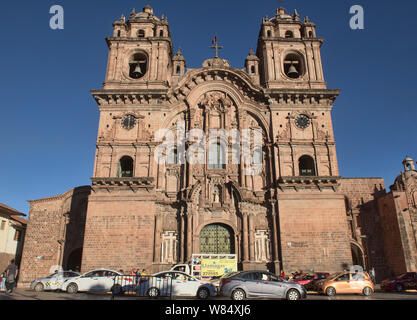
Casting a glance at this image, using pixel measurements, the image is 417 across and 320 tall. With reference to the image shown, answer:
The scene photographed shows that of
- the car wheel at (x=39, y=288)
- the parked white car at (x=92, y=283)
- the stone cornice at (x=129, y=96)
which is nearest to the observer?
the parked white car at (x=92, y=283)

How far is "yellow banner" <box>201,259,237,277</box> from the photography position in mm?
19516

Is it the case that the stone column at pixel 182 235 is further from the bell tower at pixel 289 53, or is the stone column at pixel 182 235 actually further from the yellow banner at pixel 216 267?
the bell tower at pixel 289 53

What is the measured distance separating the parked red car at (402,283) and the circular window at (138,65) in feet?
81.0

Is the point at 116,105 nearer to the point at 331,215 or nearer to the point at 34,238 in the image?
the point at 34,238

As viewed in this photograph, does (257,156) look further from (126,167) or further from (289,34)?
(289,34)

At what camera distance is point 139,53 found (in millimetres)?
29875

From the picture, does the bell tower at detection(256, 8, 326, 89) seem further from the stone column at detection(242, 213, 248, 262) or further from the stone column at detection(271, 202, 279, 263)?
the stone column at detection(242, 213, 248, 262)

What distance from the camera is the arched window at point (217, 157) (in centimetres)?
2605

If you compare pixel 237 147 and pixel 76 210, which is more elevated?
pixel 237 147

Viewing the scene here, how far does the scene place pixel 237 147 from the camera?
26.4 meters

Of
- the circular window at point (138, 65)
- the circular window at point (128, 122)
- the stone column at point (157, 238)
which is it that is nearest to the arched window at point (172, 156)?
the circular window at point (128, 122)

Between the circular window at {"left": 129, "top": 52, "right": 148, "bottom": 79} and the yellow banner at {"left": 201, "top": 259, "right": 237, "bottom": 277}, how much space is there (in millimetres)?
17752
